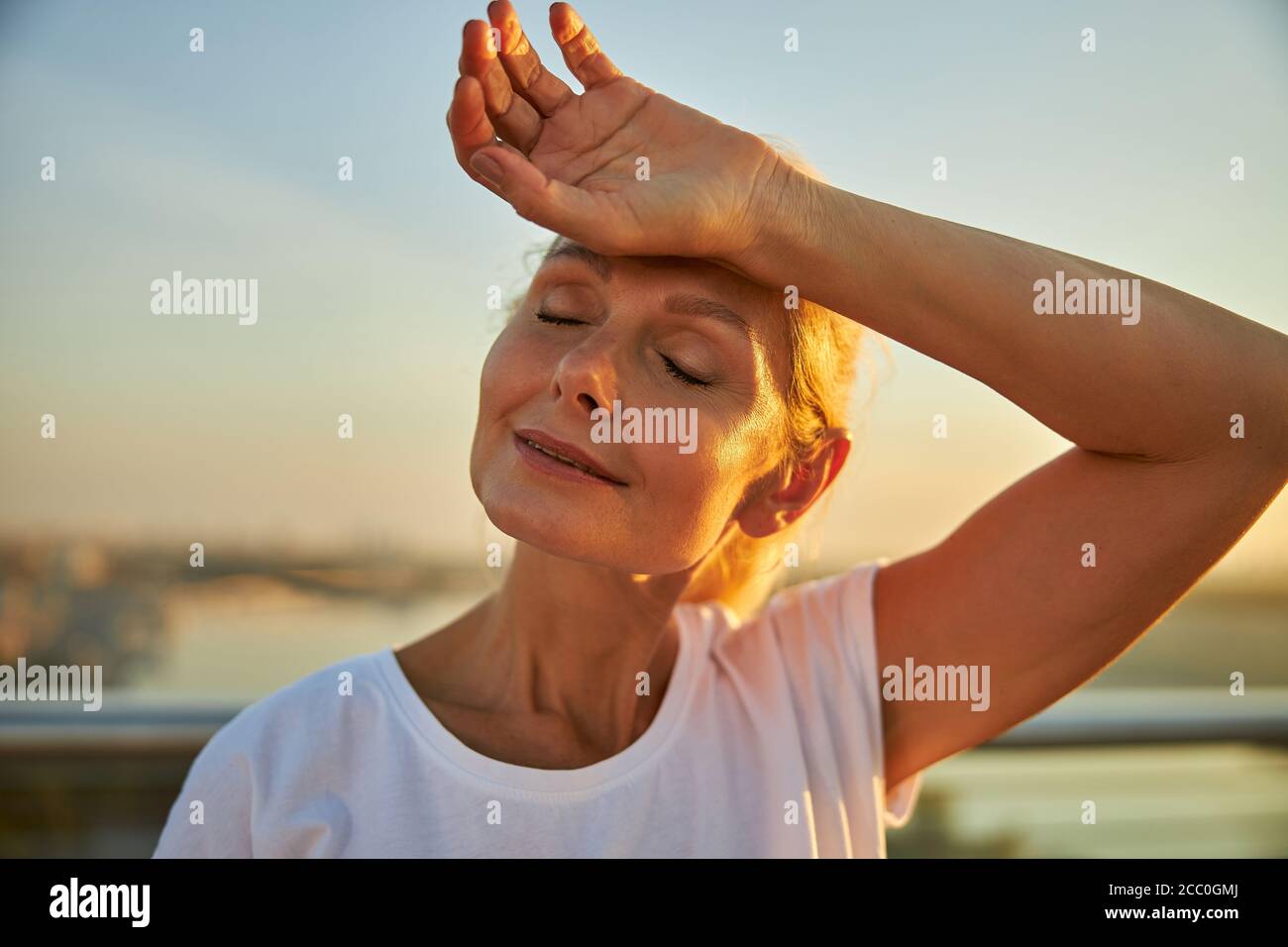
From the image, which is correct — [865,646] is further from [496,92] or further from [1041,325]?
[496,92]

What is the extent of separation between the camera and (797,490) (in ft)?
4.68

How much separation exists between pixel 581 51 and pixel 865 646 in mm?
920

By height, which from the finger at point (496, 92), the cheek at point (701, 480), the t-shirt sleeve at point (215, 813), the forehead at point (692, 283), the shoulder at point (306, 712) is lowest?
the t-shirt sleeve at point (215, 813)

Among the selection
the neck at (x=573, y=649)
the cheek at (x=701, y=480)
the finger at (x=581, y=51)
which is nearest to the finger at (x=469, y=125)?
the finger at (x=581, y=51)

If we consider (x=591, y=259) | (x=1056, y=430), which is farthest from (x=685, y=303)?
(x=1056, y=430)

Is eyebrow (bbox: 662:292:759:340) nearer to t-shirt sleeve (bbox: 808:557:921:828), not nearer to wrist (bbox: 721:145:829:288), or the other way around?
wrist (bbox: 721:145:829:288)

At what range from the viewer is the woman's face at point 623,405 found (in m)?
1.10

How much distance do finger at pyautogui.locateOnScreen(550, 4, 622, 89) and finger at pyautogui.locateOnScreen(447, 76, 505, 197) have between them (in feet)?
0.42

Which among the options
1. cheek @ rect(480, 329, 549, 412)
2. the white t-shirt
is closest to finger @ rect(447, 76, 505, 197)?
cheek @ rect(480, 329, 549, 412)

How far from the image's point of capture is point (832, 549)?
1830 mm

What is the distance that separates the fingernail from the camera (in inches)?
37.2

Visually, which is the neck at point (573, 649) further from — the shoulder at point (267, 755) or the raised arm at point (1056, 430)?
the raised arm at point (1056, 430)

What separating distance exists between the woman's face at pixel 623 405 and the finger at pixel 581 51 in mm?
205

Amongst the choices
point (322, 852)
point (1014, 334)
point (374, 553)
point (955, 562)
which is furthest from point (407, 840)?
point (374, 553)
